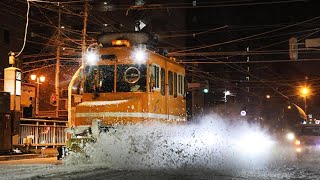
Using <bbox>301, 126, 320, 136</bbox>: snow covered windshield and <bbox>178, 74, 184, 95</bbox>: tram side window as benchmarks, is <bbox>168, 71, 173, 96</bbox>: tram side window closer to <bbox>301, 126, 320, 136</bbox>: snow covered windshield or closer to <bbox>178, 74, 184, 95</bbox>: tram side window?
<bbox>178, 74, 184, 95</bbox>: tram side window

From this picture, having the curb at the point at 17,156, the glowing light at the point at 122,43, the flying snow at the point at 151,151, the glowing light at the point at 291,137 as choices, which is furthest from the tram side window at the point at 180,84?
the glowing light at the point at 291,137

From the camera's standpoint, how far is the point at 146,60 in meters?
13.7

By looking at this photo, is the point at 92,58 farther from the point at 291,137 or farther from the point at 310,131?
the point at 291,137

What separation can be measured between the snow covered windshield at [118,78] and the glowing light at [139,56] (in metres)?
0.17

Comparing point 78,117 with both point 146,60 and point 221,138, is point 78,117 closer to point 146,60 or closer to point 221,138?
point 146,60

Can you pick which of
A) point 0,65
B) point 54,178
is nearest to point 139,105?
point 54,178

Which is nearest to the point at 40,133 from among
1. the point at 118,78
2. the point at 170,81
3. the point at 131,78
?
the point at 170,81

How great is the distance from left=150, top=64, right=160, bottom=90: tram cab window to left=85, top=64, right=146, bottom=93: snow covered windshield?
229mm

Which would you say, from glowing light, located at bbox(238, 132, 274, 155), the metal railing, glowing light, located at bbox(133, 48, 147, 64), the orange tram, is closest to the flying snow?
the orange tram

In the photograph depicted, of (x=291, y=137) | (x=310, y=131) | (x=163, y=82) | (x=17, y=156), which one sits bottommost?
(x=17, y=156)

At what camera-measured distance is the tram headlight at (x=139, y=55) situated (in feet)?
45.3

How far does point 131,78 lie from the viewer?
1399cm

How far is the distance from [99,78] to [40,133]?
41.6ft

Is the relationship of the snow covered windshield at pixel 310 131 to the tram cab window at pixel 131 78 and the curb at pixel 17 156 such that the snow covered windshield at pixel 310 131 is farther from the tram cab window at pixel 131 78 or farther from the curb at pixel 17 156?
the curb at pixel 17 156
